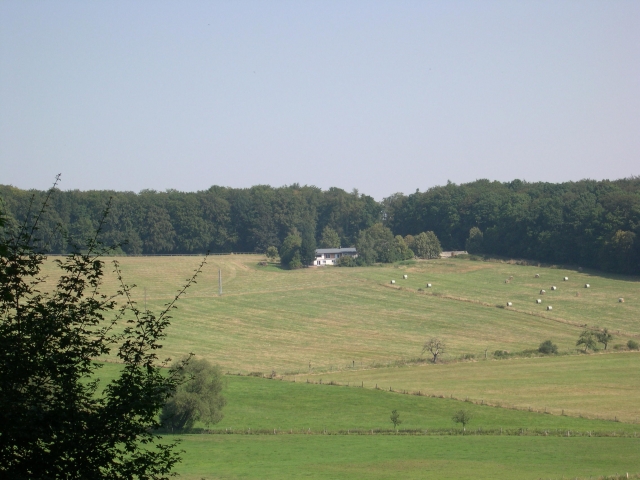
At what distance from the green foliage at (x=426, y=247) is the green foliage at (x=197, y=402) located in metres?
88.0

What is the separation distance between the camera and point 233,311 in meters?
83.1

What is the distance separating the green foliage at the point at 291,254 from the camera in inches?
4511

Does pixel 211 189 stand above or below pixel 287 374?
above

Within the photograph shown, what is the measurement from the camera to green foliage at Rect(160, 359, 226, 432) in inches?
1636

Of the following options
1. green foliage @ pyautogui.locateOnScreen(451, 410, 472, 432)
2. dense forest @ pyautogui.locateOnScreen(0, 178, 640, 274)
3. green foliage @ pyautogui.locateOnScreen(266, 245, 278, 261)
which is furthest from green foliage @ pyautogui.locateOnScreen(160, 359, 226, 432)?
green foliage @ pyautogui.locateOnScreen(266, 245, 278, 261)

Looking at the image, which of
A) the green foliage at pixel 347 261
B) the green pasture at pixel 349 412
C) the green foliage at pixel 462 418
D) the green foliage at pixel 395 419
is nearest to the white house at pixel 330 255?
the green foliage at pixel 347 261

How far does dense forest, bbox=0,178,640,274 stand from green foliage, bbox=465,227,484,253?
202 mm

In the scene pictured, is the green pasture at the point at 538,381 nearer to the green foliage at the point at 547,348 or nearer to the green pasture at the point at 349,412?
the green foliage at the point at 547,348

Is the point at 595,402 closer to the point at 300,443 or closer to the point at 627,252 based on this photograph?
the point at 300,443

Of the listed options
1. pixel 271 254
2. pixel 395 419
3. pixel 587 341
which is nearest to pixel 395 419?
pixel 395 419

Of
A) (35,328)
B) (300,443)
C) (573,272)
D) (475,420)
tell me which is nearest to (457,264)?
(573,272)

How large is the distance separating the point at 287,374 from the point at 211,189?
117 meters

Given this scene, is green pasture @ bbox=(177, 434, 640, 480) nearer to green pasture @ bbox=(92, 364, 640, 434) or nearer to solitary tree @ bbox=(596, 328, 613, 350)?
green pasture @ bbox=(92, 364, 640, 434)

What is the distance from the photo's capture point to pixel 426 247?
129m
